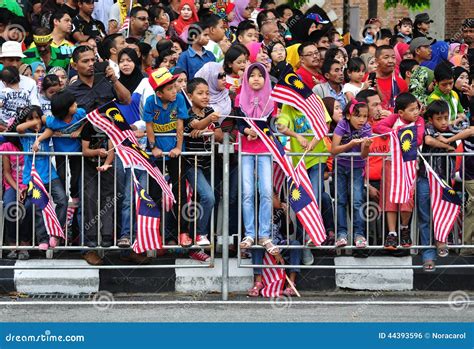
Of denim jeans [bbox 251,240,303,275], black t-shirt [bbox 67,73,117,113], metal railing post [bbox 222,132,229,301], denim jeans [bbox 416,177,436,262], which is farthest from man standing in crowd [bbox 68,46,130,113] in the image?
denim jeans [bbox 416,177,436,262]

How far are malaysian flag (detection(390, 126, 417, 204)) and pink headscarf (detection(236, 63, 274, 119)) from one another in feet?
4.37

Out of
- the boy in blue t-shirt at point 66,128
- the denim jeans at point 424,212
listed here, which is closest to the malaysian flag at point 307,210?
the denim jeans at point 424,212

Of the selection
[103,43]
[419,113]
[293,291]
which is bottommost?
[293,291]

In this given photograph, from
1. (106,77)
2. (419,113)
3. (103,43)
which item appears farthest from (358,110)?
(103,43)

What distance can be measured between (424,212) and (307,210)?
4.27 ft

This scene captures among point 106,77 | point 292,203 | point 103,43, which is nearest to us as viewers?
point 292,203

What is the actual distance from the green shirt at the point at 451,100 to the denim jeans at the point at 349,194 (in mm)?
1658

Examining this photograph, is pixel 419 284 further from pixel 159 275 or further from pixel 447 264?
pixel 159 275

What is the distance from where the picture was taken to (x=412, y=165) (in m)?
13.1

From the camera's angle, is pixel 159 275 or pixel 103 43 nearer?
pixel 159 275

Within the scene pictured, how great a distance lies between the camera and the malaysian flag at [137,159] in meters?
13.0

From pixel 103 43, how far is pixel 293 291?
435cm

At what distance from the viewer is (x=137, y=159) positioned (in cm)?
1303
